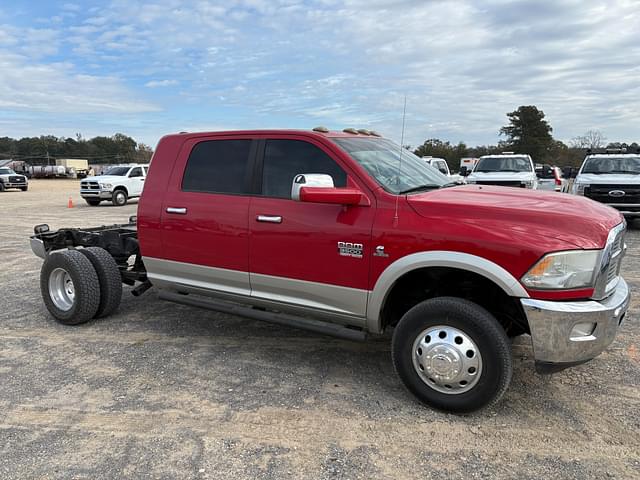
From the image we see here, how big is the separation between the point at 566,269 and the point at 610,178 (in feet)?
33.7

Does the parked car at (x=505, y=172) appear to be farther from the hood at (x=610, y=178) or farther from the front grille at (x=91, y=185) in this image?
the front grille at (x=91, y=185)

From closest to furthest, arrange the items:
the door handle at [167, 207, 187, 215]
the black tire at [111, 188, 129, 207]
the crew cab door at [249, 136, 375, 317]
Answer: the crew cab door at [249, 136, 375, 317] < the door handle at [167, 207, 187, 215] < the black tire at [111, 188, 129, 207]

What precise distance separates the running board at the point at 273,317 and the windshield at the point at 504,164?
12.9 metres

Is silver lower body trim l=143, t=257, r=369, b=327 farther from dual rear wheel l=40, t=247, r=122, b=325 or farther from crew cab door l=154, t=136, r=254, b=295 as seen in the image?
dual rear wheel l=40, t=247, r=122, b=325

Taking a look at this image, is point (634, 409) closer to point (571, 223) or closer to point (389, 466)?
point (571, 223)

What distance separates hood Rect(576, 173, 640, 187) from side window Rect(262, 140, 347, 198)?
10.1m

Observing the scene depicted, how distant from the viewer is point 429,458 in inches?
115

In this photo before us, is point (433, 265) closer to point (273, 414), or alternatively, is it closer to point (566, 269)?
point (566, 269)

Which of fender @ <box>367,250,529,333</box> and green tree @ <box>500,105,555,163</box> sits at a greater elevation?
green tree @ <box>500,105,555,163</box>

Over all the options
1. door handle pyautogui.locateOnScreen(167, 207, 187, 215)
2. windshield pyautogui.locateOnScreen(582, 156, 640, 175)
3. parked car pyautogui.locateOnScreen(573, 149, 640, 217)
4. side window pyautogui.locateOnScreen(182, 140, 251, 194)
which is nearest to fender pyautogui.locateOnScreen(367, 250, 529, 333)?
side window pyautogui.locateOnScreen(182, 140, 251, 194)

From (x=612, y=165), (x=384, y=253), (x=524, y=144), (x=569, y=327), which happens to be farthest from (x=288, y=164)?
(x=524, y=144)

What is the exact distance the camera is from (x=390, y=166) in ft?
13.3

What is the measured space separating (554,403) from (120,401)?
311cm

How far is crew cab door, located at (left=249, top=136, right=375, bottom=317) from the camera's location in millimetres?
3613
